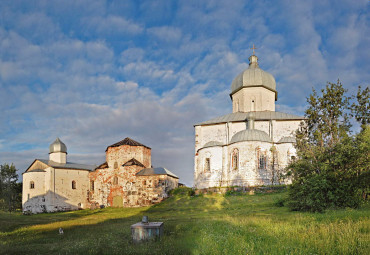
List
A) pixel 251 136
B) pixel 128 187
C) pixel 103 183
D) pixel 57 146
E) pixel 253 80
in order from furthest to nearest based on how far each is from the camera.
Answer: pixel 57 146 → pixel 253 80 → pixel 103 183 → pixel 128 187 → pixel 251 136

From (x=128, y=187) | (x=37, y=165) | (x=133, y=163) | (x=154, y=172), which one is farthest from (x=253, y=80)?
(x=37, y=165)

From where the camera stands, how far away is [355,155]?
54.5ft

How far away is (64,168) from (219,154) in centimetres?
2151

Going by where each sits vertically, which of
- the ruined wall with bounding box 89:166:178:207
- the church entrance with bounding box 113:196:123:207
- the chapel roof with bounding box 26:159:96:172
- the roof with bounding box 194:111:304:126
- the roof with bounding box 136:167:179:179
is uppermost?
the roof with bounding box 194:111:304:126

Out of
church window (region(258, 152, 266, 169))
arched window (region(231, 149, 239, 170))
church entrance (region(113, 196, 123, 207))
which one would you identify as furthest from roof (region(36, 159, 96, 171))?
church window (region(258, 152, 266, 169))

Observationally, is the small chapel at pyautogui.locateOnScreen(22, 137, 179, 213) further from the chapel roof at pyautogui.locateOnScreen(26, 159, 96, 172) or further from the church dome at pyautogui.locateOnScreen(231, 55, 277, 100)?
the church dome at pyautogui.locateOnScreen(231, 55, 277, 100)

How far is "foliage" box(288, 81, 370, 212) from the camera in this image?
661 inches

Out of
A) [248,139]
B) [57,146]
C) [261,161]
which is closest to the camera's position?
[261,161]

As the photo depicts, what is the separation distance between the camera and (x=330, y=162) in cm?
1775

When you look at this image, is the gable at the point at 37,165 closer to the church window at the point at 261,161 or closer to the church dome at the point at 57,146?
the church dome at the point at 57,146

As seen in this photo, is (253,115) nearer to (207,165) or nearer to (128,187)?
(207,165)

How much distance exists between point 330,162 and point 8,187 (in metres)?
45.8

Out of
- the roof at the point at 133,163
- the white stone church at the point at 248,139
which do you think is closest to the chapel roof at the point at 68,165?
the roof at the point at 133,163

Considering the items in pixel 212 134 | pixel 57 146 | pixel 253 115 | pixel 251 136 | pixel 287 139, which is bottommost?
pixel 57 146
